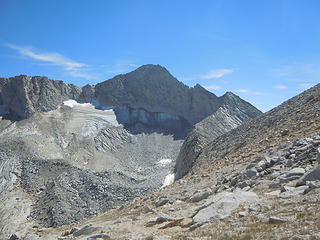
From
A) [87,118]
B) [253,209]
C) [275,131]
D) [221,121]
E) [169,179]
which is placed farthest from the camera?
[87,118]

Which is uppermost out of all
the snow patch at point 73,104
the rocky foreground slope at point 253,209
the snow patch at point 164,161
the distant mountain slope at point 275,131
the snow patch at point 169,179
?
the snow patch at point 73,104

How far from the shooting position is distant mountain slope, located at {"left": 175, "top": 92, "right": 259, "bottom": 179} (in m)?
65.7

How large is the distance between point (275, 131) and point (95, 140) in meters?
60.2

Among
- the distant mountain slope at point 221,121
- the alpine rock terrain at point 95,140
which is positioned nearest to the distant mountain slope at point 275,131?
the alpine rock terrain at point 95,140

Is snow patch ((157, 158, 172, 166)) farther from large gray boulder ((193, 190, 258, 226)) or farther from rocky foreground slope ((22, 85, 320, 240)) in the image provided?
large gray boulder ((193, 190, 258, 226))

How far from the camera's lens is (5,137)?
73.4 m

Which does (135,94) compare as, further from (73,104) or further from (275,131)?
(275,131)

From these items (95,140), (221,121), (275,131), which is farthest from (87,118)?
(275,131)

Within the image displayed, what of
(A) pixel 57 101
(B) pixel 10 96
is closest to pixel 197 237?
(A) pixel 57 101

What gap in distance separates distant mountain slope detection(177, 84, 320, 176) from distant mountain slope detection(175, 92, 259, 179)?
2028cm

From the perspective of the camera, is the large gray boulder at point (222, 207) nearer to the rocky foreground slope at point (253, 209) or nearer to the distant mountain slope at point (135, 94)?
the rocky foreground slope at point (253, 209)

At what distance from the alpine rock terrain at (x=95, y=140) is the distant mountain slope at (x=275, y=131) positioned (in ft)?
28.6

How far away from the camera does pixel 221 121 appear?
84.6 meters

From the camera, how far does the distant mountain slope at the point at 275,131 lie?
25453 millimetres
